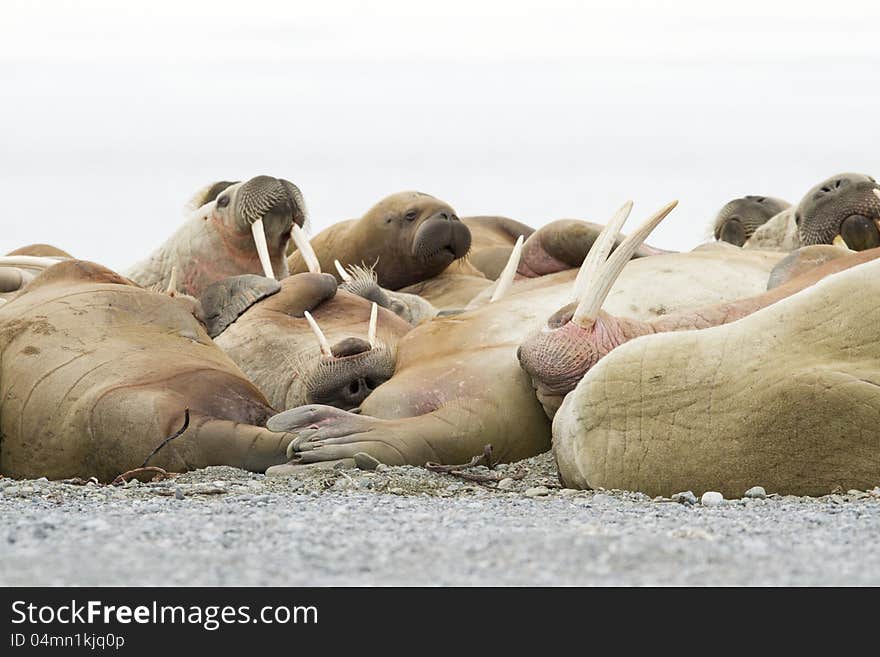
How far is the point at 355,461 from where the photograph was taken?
18.0 feet

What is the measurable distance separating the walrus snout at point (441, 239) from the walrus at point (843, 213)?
7.88 ft

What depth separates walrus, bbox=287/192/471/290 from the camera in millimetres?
10328

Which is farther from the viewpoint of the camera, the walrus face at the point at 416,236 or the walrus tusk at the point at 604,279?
the walrus face at the point at 416,236

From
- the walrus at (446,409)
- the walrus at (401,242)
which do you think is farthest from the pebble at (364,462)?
the walrus at (401,242)

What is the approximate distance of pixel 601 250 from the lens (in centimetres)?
599

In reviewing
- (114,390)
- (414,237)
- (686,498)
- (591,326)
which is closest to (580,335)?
(591,326)

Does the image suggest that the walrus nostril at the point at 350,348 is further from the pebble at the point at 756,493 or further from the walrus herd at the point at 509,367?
the pebble at the point at 756,493

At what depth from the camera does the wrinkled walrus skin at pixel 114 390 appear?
5668mm

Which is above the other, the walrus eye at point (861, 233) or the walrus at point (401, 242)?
the walrus eye at point (861, 233)

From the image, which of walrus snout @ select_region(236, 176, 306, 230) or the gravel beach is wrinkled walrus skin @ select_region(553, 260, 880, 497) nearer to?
the gravel beach

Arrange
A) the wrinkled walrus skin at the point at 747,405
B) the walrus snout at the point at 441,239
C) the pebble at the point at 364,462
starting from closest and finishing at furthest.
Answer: the wrinkled walrus skin at the point at 747,405 < the pebble at the point at 364,462 < the walrus snout at the point at 441,239

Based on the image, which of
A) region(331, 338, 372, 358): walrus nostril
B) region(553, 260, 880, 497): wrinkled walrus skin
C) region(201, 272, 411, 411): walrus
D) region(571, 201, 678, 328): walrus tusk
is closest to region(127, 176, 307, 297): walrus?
region(201, 272, 411, 411): walrus

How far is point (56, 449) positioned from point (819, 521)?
2.91 meters

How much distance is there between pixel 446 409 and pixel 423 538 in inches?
89.5
